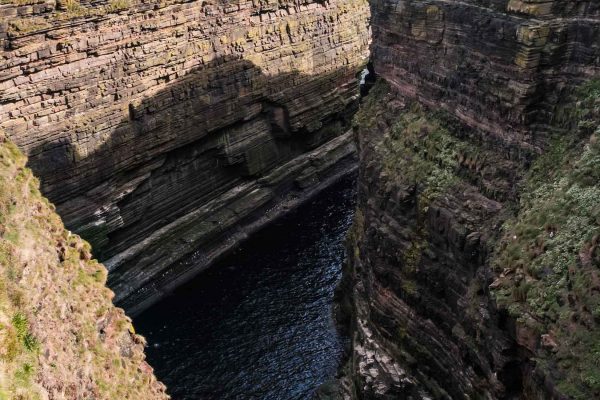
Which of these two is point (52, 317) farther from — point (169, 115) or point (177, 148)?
point (177, 148)

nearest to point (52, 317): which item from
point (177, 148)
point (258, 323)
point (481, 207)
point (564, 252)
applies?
point (564, 252)

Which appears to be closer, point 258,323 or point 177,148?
point 258,323

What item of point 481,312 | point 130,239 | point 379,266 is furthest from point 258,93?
Result: point 481,312

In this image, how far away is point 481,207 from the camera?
22.0 m

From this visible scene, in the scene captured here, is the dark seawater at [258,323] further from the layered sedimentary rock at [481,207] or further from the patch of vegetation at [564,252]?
the patch of vegetation at [564,252]

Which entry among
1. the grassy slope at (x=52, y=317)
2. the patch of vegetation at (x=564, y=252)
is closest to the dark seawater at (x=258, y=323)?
the grassy slope at (x=52, y=317)

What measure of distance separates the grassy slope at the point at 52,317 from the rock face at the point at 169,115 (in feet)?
43.2

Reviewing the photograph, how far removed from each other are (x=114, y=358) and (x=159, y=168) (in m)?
24.2

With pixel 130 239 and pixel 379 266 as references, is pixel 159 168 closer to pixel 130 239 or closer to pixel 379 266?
pixel 130 239

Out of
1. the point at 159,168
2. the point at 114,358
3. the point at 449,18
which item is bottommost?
the point at 159,168

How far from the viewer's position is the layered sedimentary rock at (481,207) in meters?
17.2

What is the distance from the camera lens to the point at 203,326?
3581 cm

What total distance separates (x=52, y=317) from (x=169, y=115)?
25.3 metres

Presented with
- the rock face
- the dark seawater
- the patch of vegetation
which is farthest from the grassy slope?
the rock face
